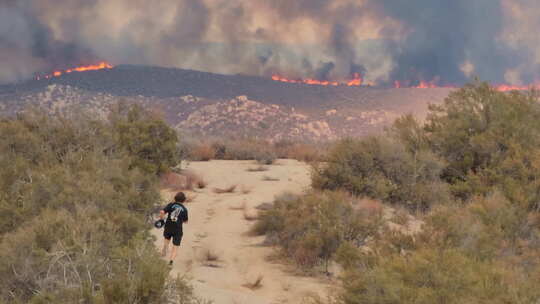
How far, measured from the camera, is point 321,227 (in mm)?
10758

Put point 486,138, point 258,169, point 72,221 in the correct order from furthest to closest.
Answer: point 258,169
point 486,138
point 72,221

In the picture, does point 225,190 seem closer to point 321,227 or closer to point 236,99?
point 321,227

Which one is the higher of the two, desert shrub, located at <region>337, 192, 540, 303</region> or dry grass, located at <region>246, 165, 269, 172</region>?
desert shrub, located at <region>337, 192, 540, 303</region>

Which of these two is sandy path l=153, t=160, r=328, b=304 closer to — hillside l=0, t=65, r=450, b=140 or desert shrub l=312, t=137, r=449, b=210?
desert shrub l=312, t=137, r=449, b=210

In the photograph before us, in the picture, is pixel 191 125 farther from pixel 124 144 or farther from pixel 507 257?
pixel 507 257

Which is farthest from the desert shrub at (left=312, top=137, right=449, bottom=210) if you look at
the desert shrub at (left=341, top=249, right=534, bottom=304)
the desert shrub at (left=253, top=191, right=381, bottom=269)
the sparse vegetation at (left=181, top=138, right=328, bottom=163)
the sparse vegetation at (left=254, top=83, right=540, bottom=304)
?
the sparse vegetation at (left=181, top=138, right=328, bottom=163)

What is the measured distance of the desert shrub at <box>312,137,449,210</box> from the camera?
1620cm

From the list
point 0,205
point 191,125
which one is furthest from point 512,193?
point 191,125

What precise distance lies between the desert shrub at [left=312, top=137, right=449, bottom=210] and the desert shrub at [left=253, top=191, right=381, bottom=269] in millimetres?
4268

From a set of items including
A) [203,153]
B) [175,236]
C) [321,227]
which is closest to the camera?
[175,236]

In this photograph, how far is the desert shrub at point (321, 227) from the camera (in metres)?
10.6

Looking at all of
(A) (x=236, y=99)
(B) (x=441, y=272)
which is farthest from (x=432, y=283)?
(A) (x=236, y=99)

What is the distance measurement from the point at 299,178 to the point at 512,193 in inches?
398

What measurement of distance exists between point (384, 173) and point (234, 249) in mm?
6658
